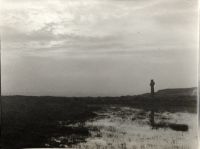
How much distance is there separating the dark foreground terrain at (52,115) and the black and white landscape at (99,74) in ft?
0.04

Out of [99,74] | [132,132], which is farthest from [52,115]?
[132,132]

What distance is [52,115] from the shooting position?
183 inches

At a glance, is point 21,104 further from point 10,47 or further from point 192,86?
point 192,86

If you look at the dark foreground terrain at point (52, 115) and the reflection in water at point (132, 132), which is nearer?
the reflection in water at point (132, 132)

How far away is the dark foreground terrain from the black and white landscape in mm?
12

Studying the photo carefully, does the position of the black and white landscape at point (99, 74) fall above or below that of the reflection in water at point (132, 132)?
above

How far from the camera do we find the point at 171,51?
14.4 ft

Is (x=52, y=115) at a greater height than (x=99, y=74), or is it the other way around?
(x=99, y=74)

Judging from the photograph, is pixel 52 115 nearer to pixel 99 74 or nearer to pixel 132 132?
pixel 99 74

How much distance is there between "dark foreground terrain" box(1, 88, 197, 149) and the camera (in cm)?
454

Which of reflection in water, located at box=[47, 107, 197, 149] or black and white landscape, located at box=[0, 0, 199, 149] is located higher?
black and white landscape, located at box=[0, 0, 199, 149]

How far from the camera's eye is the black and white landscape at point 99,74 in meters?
4.34

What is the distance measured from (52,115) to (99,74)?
2.58 ft

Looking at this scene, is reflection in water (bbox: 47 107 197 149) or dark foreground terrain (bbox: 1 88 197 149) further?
dark foreground terrain (bbox: 1 88 197 149)
